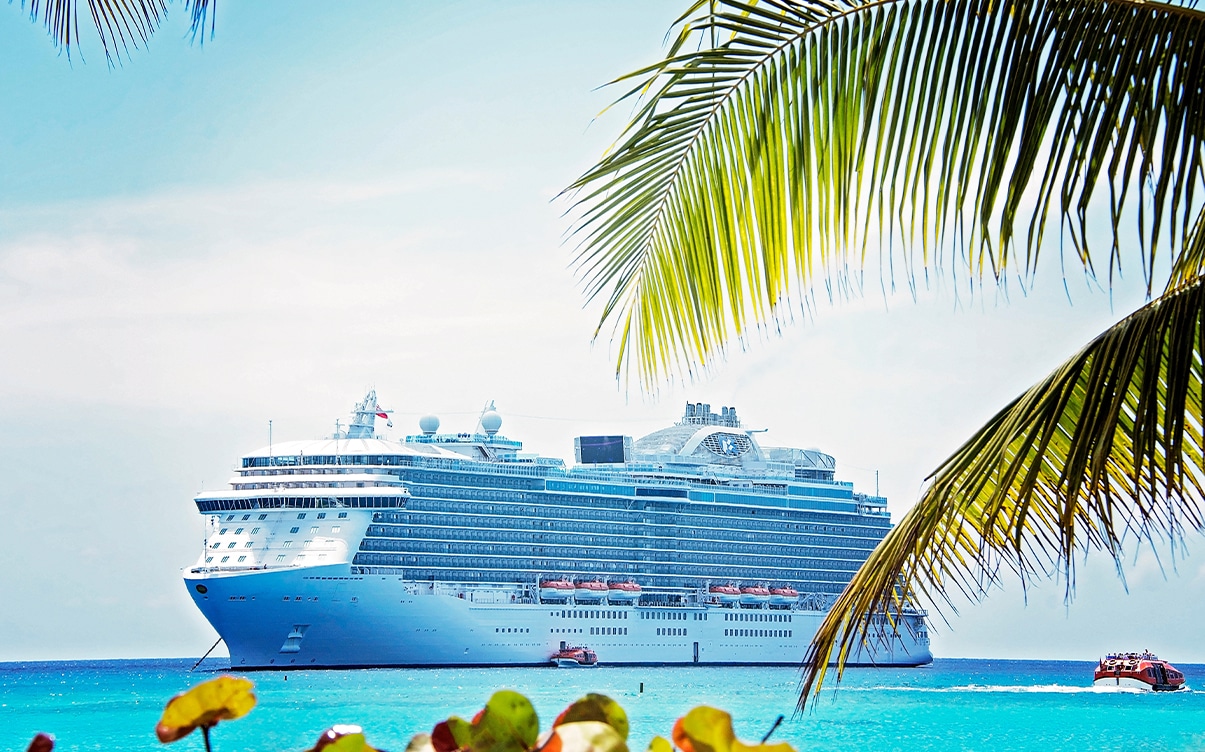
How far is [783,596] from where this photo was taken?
55812 millimetres

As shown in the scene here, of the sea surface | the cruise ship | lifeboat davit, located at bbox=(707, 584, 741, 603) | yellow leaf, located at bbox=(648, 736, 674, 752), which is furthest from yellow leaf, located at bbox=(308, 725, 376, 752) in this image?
lifeboat davit, located at bbox=(707, 584, 741, 603)

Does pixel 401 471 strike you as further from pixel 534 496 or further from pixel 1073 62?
pixel 1073 62

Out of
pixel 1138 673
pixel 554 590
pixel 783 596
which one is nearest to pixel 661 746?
pixel 554 590

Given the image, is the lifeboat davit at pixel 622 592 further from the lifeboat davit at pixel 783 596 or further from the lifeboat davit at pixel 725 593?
the lifeboat davit at pixel 783 596

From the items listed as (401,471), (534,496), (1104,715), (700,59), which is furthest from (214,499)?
(700,59)

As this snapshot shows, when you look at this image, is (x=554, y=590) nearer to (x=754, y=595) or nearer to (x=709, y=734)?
(x=754, y=595)

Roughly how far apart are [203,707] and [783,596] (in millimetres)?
56189

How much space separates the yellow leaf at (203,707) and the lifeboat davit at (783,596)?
55.8 meters

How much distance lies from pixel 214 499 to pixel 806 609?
24182 millimetres

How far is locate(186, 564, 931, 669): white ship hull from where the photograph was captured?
43.5m

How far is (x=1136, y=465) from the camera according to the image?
1.71 metres

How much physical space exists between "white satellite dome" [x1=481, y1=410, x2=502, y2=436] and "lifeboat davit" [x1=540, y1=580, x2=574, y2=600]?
6.54m

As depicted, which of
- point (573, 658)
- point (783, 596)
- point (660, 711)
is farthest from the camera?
point (783, 596)

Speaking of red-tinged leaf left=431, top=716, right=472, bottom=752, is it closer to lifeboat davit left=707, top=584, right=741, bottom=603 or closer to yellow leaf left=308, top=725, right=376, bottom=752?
yellow leaf left=308, top=725, right=376, bottom=752
